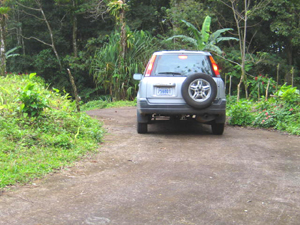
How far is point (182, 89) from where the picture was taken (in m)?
6.93

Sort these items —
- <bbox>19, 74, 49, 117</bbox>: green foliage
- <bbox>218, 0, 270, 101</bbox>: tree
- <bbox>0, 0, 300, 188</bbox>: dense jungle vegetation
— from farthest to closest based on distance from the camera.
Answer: <bbox>218, 0, 270, 101</bbox>: tree → <bbox>19, 74, 49, 117</bbox>: green foliage → <bbox>0, 0, 300, 188</bbox>: dense jungle vegetation

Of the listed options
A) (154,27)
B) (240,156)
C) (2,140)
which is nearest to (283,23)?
(154,27)

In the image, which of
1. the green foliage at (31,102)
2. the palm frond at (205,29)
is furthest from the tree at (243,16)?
the green foliage at (31,102)

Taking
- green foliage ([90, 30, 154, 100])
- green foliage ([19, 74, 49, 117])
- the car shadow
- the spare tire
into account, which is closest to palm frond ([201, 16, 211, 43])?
green foliage ([90, 30, 154, 100])

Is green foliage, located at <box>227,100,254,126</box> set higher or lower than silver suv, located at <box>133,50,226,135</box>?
lower

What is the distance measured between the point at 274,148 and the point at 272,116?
2.82 metres

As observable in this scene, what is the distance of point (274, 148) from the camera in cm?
643

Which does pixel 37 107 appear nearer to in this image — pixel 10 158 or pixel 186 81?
pixel 10 158

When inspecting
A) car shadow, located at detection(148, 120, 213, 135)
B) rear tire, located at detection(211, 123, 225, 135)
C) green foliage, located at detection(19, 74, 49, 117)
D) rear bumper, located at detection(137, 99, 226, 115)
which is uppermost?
green foliage, located at detection(19, 74, 49, 117)

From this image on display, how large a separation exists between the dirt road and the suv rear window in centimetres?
150

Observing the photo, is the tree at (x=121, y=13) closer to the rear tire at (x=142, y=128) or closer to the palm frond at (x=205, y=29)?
the palm frond at (x=205, y=29)

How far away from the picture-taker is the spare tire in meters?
6.92

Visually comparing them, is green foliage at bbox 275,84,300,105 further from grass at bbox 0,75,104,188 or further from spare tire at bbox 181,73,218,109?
grass at bbox 0,75,104,188

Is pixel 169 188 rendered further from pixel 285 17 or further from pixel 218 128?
pixel 285 17
